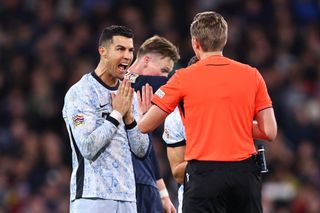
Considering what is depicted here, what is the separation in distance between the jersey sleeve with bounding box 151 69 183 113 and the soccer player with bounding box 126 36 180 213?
84 centimetres

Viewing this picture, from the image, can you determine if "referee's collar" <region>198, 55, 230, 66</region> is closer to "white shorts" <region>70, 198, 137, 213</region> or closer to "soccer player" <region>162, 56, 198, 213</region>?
"soccer player" <region>162, 56, 198, 213</region>

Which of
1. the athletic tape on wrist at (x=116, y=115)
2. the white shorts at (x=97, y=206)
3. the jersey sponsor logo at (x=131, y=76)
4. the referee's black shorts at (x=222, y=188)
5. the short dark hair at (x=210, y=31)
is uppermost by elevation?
the short dark hair at (x=210, y=31)

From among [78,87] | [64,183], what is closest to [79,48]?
[64,183]

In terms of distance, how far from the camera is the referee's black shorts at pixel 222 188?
6.58 metres

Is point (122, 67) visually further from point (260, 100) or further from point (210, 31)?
point (260, 100)

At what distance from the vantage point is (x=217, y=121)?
21.6 feet

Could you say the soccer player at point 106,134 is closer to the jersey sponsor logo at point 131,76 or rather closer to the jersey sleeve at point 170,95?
the jersey sponsor logo at point 131,76

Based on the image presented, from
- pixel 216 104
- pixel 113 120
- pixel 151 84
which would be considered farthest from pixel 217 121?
pixel 151 84

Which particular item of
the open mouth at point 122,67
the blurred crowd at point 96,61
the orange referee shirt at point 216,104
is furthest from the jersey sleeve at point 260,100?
the blurred crowd at point 96,61

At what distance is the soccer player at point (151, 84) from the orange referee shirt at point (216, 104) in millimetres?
908

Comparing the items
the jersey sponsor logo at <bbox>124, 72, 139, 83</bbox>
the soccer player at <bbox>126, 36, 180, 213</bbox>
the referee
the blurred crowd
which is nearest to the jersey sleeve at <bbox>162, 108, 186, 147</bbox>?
the soccer player at <bbox>126, 36, 180, 213</bbox>

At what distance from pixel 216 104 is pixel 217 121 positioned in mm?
102

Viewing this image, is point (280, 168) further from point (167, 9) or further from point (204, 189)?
point (204, 189)

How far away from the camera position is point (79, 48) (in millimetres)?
15477
